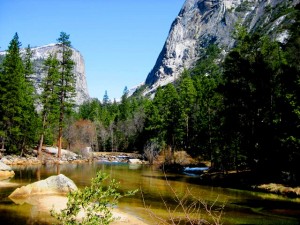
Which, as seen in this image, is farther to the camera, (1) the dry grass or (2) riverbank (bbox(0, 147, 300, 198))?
(2) riverbank (bbox(0, 147, 300, 198))

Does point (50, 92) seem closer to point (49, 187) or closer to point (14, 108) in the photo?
point (14, 108)

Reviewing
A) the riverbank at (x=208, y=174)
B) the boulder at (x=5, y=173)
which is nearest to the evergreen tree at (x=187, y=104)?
the riverbank at (x=208, y=174)

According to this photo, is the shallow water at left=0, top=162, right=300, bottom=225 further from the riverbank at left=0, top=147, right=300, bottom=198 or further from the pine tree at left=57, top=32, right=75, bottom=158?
the pine tree at left=57, top=32, right=75, bottom=158

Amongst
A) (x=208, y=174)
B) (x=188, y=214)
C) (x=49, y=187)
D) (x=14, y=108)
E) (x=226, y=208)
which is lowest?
(x=226, y=208)

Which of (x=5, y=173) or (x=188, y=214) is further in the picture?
(x=5, y=173)

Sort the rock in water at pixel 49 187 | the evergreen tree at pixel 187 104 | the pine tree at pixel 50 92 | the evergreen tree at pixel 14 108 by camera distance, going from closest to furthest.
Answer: the rock in water at pixel 49 187
the evergreen tree at pixel 14 108
the pine tree at pixel 50 92
the evergreen tree at pixel 187 104

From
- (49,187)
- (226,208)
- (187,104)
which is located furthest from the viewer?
(187,104)

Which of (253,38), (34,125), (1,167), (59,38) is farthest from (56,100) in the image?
(253,38)

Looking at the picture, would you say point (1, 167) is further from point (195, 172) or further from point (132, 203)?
point (195, 172)

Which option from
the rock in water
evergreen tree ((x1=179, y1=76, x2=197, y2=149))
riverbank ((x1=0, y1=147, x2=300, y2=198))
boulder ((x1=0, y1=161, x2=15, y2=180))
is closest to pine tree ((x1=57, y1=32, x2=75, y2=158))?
riverbank ((x1=0, y1=147, x2=300, y2=198))

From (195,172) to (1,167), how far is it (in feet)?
77.3

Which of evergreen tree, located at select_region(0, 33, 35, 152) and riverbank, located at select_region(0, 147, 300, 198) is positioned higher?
evergreen tree, located at select_region(0, 33, 35, 152)

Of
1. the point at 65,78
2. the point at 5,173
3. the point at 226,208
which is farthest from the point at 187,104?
the point at 226,208

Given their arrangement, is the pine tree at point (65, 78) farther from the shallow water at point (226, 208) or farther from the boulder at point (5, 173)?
the shallow water at point (226, 208)
